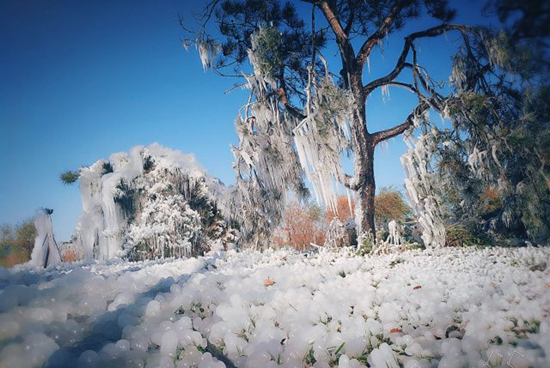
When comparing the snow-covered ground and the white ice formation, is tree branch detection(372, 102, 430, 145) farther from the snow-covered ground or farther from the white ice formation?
the white ice formation

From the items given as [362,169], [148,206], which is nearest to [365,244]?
[362,169]

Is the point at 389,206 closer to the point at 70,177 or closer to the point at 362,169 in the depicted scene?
the point at 362,169

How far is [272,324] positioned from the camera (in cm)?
149

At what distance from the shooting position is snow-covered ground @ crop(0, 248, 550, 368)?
3.53ft

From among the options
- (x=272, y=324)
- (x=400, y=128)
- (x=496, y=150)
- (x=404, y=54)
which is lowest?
(x=272, y=324)

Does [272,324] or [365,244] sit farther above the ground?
[365,244]

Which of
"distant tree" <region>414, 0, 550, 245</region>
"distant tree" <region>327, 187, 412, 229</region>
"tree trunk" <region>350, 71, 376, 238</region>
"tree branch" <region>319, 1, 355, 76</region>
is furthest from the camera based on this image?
"distant tree" <region>327, 187, 412, 229</region>

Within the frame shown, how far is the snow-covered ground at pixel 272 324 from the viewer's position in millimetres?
1076

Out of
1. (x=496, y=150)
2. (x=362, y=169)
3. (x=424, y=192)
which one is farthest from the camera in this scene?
(x=362, y=169)

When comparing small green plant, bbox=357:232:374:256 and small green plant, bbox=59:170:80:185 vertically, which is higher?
small green plant, bbox=59:170:80:185

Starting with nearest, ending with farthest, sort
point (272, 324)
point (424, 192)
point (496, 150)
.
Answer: point (272, 324) → point (496, 150) → point (424, 192)

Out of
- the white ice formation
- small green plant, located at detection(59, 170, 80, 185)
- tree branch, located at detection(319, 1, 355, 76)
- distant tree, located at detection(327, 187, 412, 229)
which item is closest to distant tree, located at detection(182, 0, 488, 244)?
tree branch, located at detection(319, 1, 355, 76)

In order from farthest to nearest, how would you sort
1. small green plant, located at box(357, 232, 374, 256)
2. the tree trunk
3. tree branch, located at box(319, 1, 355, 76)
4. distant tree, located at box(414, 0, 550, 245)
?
tree branch, located at box(319, 1, 355, 76) < the tree trunk < small green plant, located at box(357, 232, 374, 256) < distant tree, located at box(414, 0, 550, 245)

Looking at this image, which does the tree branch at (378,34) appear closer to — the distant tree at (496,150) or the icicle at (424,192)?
the distant tree at (496,150)
